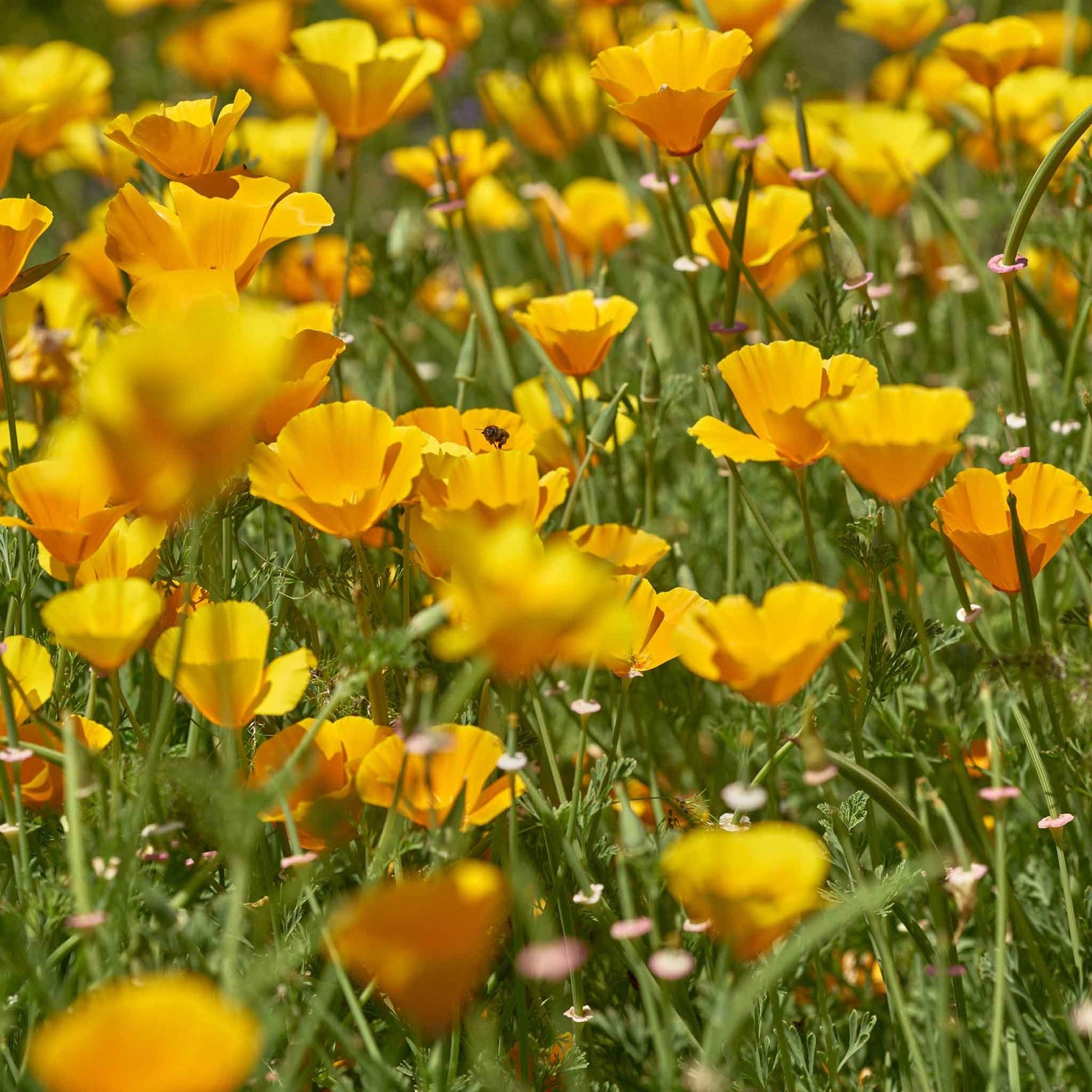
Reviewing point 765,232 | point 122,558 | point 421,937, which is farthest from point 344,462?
point 765,232

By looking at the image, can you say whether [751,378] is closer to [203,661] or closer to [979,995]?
[203,661]

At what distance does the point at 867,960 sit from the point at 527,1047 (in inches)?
16.3

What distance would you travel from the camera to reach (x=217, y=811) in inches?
27.0

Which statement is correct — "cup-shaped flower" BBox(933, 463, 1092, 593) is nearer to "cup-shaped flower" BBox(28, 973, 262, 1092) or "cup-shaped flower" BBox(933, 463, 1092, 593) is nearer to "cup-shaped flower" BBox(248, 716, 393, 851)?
"cup-shaped flower" BBox(248, 716, 393, 851)

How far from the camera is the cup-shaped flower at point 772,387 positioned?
0.90 m

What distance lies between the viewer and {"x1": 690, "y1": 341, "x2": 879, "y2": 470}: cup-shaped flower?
0.90 meters

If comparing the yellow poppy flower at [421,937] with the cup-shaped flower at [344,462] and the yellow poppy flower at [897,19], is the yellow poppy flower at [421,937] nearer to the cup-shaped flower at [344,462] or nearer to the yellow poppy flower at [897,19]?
the cup-shaped flower at [344,462]

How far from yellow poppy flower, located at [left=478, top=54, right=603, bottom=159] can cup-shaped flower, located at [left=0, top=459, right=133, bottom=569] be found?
139cm

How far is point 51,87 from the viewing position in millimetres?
1931

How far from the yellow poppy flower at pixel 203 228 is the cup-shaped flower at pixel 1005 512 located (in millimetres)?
490

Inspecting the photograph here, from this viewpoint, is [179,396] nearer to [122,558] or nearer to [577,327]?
[122,558]

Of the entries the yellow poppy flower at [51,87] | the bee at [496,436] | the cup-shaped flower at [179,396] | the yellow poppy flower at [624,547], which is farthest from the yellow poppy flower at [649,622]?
the yellow poppy flower at [51,87]

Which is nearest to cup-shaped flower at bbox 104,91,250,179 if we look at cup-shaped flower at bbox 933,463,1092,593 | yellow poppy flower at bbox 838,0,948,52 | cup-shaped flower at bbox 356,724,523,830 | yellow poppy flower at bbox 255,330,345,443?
yellow poppy flower at bbox 255,330,345,443

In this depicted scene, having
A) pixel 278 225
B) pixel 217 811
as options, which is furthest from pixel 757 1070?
pixel 278 225
